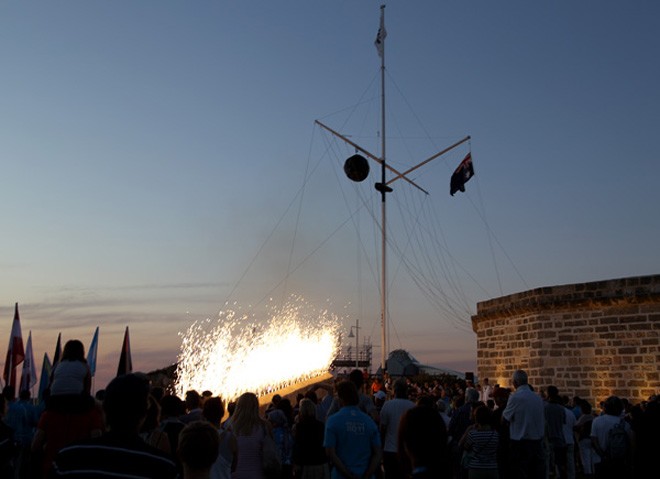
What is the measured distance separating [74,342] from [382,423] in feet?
12.8

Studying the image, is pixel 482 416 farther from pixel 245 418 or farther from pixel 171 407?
pixel 171 407

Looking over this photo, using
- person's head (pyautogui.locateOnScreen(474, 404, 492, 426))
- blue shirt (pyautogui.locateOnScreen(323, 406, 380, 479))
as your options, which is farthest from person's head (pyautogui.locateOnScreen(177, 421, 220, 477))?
person's head (pyautogui.locateOnScreen(474, 404, 492, 426))

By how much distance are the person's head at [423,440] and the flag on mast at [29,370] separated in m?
20.7

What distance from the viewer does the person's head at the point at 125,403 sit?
343cm

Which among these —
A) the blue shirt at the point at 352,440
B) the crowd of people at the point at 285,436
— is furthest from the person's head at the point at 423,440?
the blue shirt at the point at 352,440

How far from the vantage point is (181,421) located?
7191 millimetres

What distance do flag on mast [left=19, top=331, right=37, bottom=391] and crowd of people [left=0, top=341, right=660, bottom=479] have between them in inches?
493

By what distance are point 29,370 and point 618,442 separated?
19.3 meters

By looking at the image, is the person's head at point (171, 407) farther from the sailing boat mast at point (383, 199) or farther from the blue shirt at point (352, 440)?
the sailing boat mast at point (383, 199)

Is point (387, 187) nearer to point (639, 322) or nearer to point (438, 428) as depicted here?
point (639, 322)

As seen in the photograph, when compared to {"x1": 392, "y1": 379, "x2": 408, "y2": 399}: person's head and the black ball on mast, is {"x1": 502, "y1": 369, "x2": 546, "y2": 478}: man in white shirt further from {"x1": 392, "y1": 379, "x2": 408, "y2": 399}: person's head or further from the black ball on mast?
the black ball on mast

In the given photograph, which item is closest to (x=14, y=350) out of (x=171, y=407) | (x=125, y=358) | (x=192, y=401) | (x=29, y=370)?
(x=29, y=370)

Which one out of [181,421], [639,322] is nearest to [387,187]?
[639,322]

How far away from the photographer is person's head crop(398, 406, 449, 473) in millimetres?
3951
